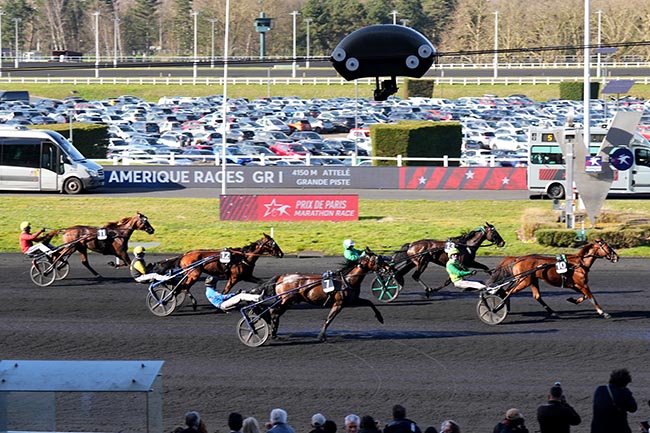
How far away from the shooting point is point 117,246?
61.6ft

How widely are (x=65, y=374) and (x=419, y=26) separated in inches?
4144

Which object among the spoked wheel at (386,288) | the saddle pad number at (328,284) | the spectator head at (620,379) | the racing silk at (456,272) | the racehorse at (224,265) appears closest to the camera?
the spectator head at (620,379)

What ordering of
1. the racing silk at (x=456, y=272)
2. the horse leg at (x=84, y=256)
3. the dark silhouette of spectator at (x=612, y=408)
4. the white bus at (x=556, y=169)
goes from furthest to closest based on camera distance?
the white bus at (x=556, y=169), the horse leg at (x=84, y=256), the racing silk at (x=456, y=272), the dark silhouette of spectator at (x=612, y=408)

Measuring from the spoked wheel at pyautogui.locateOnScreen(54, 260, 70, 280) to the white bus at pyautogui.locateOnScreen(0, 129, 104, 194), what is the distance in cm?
1463

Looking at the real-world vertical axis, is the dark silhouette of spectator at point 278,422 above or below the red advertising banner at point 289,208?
below

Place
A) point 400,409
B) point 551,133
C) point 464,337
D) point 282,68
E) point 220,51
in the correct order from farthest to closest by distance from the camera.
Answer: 1. point 220,51
2. point 282,68
3. point 551,133
4. point 464,337
5. point 400,409

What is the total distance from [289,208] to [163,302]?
9757 mm

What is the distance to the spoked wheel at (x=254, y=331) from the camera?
14.2 meters

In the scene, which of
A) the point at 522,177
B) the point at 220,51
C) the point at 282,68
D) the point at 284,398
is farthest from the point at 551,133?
the point at 220,51

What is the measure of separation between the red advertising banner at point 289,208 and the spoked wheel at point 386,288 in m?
8.46

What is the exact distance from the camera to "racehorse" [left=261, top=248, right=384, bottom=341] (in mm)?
14156

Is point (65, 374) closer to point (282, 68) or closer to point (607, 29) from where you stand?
point (282, 68)

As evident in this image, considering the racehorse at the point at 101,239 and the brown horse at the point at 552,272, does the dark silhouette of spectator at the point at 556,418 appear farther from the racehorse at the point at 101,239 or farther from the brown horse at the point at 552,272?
the racehorse at the point at 101,239

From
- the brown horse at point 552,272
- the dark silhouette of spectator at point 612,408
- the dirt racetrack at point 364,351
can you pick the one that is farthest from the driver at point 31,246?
the dark silhouette of spectator at point 612,408
